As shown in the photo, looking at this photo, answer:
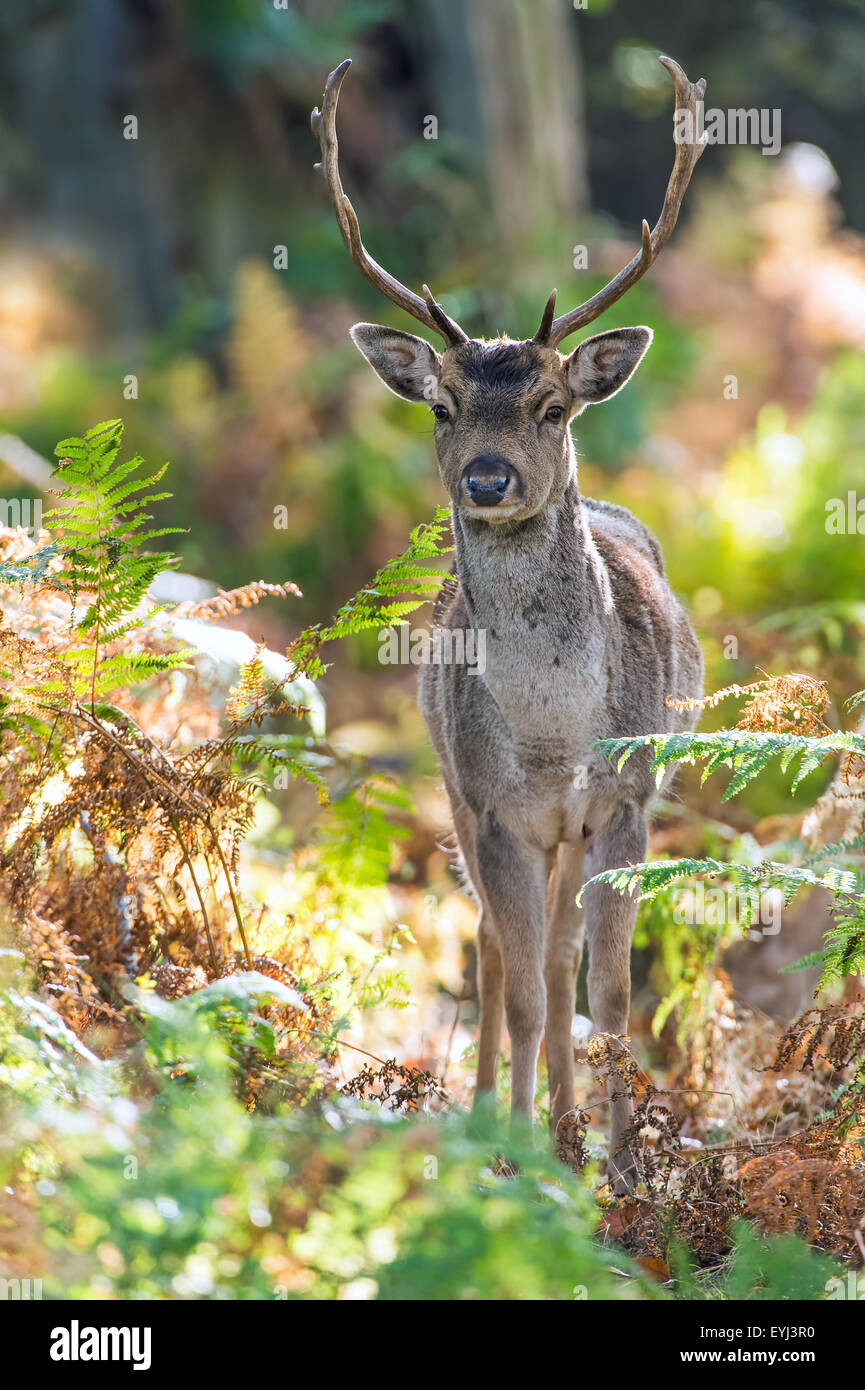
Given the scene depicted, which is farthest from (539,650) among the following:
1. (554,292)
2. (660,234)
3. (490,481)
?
(660,234)

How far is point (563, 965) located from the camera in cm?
600

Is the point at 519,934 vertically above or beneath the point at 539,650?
beneath

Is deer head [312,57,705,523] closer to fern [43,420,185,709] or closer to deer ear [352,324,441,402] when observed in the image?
deer ear [352,324,441,402]

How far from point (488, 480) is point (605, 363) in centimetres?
83

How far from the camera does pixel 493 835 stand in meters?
5.54

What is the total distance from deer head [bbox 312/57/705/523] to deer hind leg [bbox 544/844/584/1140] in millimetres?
1414

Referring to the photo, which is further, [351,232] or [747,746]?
[351,232]

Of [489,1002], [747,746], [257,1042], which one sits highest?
[747,746]

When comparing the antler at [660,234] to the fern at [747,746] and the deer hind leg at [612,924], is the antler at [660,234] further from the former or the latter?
the fern at [747,746]

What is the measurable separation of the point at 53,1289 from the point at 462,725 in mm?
2873

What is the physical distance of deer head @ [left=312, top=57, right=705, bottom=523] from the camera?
5.26 meters

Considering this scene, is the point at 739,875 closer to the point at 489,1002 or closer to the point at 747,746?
the point at 747,746

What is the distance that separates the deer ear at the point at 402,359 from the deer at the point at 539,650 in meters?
0.05

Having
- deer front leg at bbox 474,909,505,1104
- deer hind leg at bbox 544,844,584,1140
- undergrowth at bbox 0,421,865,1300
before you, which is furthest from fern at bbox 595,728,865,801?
deer front leg at bbox 474,909,505,1104
